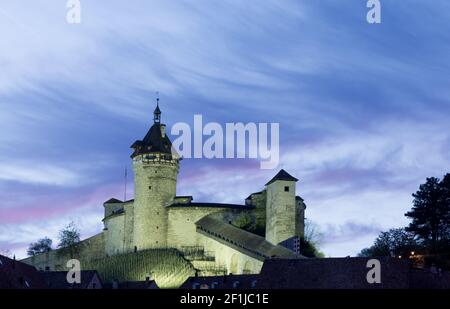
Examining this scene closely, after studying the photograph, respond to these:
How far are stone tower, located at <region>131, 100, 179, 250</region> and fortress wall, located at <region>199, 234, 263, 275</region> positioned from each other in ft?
15.4

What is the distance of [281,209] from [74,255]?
28118mm

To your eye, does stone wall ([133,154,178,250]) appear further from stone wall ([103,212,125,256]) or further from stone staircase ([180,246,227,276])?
stone wall ([103,212,125,256])

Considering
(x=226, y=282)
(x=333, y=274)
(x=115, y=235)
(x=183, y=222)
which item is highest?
(x=183, y=222)

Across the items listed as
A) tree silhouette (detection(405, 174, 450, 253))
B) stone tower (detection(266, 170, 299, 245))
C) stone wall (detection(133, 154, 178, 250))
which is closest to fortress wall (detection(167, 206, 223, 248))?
stone wall (detection(133, 154, 178, 250))

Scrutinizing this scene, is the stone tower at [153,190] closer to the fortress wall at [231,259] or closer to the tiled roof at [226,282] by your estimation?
the fortress wall at [231,259]

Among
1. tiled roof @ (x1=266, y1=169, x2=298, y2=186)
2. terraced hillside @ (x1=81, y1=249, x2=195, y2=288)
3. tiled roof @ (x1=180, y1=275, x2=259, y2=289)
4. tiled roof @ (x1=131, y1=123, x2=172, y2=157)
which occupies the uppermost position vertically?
tiled roof @ (x1=131, y1=123, x2=172, y2=157)

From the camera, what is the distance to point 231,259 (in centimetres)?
8556

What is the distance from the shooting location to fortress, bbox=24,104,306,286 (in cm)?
8575

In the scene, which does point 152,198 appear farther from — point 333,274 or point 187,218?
point 333,274

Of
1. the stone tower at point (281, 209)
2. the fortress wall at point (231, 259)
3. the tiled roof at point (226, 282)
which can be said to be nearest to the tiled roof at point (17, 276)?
the tiled roof at point (226, 282)

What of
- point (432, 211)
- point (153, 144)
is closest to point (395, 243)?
point (432, 211)
